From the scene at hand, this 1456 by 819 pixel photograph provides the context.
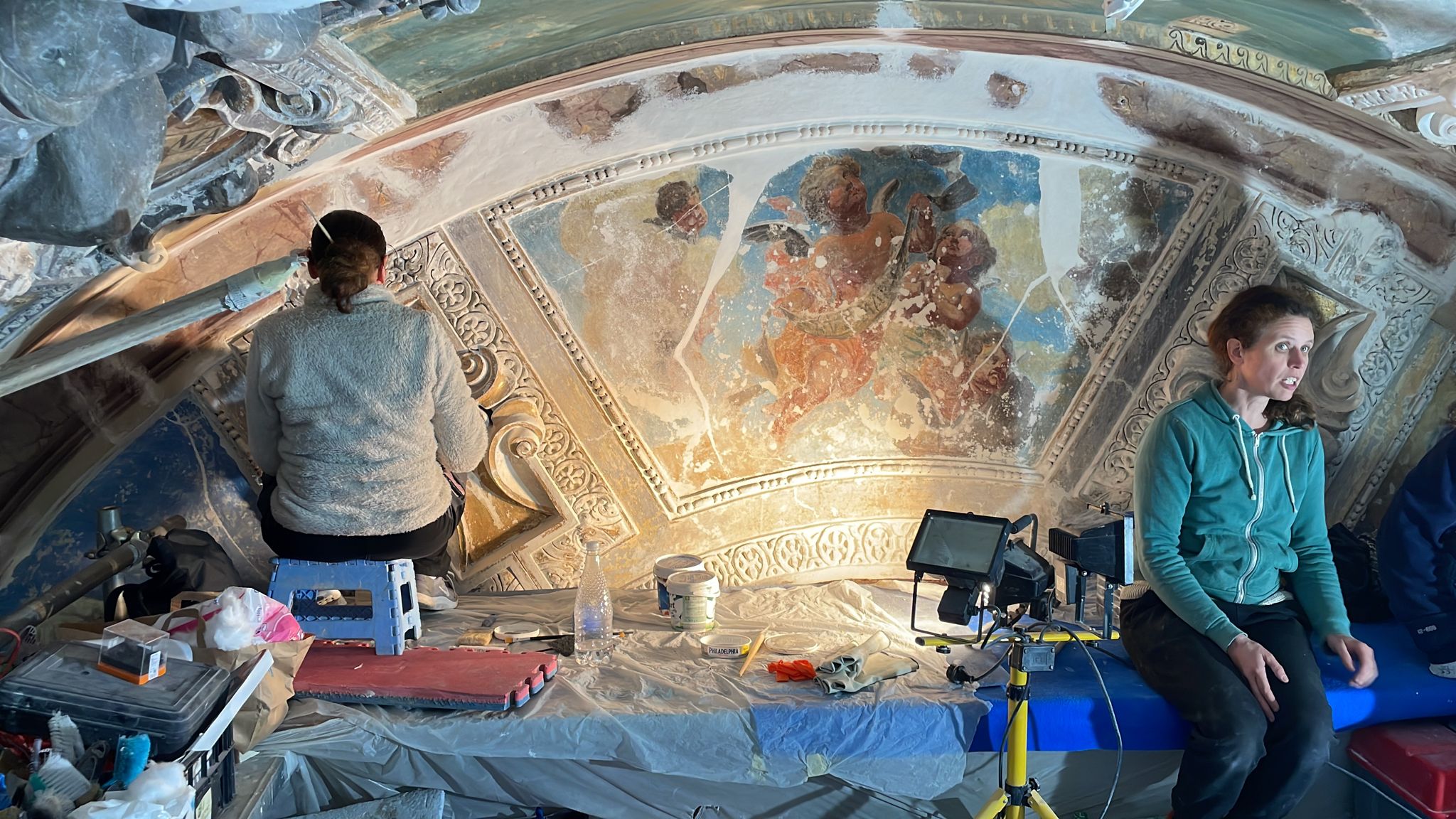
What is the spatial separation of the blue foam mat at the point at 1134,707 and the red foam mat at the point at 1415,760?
0.04m

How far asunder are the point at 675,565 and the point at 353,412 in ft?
3.78

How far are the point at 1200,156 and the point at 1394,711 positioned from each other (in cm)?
178

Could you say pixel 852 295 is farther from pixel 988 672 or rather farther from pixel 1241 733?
pixel 1241 733

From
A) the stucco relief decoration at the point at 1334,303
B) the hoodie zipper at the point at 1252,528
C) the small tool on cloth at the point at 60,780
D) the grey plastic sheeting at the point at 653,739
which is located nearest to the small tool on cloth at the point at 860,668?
the grey plastic sheeting at the point at 653,739

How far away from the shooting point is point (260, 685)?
254 cm

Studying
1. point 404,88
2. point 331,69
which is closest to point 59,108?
point 331,69

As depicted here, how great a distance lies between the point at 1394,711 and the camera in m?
2.81

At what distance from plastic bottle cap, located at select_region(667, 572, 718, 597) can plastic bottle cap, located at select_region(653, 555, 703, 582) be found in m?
0.05

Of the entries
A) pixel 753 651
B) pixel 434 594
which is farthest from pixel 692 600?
pixel 434 594

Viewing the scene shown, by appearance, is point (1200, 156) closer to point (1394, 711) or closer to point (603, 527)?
point (1394, 711)

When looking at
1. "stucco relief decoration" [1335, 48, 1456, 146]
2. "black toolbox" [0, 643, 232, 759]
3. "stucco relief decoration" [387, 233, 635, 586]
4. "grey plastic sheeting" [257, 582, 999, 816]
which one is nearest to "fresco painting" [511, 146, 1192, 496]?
"stucco relief decoration" [387, 233, 635, 586]

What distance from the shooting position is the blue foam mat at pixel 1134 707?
2.74 m

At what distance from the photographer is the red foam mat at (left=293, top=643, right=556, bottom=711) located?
8.89 ft

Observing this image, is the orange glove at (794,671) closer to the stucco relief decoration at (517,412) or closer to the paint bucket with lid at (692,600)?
the paint bucket with lid at (692,600)
